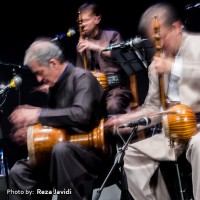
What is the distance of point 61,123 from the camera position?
3033mm

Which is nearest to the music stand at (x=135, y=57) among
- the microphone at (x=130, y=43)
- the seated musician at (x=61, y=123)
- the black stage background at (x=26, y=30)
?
the microphone at (x=130, y=43)

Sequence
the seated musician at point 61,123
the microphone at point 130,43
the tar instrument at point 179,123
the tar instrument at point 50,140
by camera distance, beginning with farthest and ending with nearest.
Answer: the microphone at point 130,43, the tar instrument at point 50,140, the seated musician at point 61,123, the tar instrument at point 179,123

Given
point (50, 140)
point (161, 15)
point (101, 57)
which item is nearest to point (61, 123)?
point (50, 140)

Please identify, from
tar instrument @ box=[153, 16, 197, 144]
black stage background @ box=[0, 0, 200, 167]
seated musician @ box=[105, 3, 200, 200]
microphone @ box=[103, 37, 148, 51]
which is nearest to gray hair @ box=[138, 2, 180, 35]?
seated musician @ box=[105, 3, 200, 200]

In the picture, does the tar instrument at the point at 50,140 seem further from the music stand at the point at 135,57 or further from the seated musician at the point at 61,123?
the music stand at the point at 135,57

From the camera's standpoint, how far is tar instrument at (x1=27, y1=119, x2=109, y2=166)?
9.71 feet

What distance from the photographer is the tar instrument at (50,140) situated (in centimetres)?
296

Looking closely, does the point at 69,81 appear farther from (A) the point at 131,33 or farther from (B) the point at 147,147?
(A) the point at 131,33

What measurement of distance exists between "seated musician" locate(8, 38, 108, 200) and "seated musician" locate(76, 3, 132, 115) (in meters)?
0.81

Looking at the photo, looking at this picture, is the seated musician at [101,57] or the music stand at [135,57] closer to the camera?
the music stand at [135,57]

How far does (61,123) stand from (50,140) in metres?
0.16

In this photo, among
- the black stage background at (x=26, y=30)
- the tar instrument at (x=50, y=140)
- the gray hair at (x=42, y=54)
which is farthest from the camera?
the black stage background at (x=26, y=30)

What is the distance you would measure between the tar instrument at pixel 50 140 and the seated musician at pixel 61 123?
0.03 meters

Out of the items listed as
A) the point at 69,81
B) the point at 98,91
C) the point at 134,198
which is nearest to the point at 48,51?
the point at 69,81
